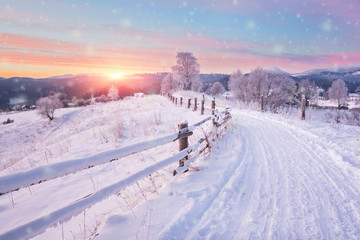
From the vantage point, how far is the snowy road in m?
2.60

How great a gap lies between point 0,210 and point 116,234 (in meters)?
2.75

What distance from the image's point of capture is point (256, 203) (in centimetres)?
324

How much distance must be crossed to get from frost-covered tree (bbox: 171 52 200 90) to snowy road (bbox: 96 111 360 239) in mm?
45937

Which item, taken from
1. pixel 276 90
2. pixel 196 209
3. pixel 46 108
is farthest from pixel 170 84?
pixel 196 209

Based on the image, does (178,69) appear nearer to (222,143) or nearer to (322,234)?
(222,143)

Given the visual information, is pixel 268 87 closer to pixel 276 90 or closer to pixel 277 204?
pixel 276 90

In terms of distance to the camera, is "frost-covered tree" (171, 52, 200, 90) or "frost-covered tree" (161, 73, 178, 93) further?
"frost-covered tree" (161, 73, 178, 93)

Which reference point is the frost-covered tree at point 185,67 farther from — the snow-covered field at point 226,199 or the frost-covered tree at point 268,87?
the snow-covered field at point 226,199

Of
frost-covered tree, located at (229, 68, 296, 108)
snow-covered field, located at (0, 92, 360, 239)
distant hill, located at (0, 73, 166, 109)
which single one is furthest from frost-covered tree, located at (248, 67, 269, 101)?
distant hill, located at (0, 73, 166, 109)

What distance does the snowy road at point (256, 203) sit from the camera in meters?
2.60

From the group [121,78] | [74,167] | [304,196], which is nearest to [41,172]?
[74,167]

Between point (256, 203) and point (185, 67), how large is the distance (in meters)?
48.5

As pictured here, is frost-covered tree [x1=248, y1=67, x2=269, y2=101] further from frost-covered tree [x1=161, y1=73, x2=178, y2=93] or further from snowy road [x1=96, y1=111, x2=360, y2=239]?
snowy road [x1=96, y1=111, x2=360, y2=239]

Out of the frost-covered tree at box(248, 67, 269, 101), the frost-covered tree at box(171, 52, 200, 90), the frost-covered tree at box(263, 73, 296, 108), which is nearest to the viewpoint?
the frost-covered tree at box(263, 73, 296, 108)
